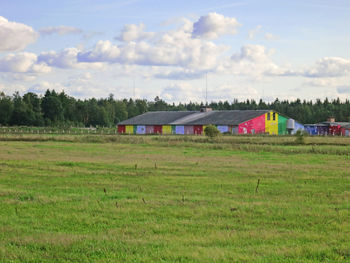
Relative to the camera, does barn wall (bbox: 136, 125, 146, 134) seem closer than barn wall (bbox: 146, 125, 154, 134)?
No

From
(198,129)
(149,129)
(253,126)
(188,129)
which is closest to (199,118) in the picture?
(188,129)

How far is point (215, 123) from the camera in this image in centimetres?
7462

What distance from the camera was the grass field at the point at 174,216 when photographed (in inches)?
349

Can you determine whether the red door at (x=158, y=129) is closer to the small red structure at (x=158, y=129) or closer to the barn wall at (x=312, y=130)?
the small red structure at (x=158, y=129)

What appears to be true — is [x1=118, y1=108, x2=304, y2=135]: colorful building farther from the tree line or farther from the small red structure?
the tree line

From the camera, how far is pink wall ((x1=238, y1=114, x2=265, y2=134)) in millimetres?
72188

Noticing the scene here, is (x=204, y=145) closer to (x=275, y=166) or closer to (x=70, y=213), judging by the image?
(x=275, y=166)


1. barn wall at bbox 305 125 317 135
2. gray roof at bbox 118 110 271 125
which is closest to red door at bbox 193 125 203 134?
gray roof at bbox 118 110 271 125

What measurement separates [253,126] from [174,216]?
63.1m

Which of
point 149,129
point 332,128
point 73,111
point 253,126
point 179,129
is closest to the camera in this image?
point 253,126

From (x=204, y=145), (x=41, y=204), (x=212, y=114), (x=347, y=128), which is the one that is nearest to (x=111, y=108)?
(x=212, y=114)

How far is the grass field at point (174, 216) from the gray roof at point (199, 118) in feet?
174

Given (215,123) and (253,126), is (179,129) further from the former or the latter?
(253,126)

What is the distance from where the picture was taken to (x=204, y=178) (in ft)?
65.2
